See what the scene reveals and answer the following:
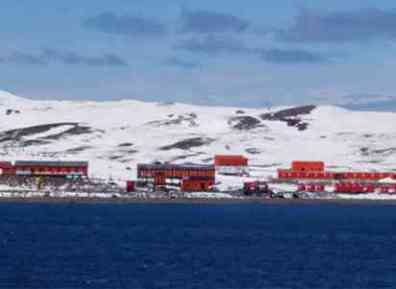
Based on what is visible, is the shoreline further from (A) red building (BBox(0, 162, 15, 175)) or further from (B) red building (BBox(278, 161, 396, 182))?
(A) red building (BBox(0, 162, 15, 175))

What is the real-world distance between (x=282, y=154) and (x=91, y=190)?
44.4 meters

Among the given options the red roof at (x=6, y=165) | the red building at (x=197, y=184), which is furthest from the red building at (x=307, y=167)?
the red roof at (x=6, y=165)

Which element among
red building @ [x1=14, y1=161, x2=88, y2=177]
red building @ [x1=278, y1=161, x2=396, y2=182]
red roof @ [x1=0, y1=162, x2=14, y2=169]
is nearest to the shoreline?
red building @ [x1=278, y1=161, x2=396, y2=182]

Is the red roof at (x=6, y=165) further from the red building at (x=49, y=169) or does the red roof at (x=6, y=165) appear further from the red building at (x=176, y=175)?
the red building at (x=176, y=175)

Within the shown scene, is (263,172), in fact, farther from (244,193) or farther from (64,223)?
(64,223)

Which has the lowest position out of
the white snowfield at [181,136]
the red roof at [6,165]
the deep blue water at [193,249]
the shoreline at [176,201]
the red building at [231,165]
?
the deep blue water at [193,249]

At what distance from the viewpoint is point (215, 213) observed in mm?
90812

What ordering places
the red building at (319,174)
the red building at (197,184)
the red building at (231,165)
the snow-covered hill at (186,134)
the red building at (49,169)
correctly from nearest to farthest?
→ the red building at (197,184) → the red building at (49,169) → the red building at (319,174) → the red building at (231,165) → the snow-covered hill at (186,134)

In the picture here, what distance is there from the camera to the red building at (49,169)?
4274 inches

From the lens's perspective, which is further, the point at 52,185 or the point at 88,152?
the point at 88,152

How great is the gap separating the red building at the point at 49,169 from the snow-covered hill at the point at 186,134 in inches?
220

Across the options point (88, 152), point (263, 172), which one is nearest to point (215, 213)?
point (263, 172)

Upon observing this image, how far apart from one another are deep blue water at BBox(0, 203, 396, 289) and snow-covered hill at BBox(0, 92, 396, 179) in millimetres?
36129

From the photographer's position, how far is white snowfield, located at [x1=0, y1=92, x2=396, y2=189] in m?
136
